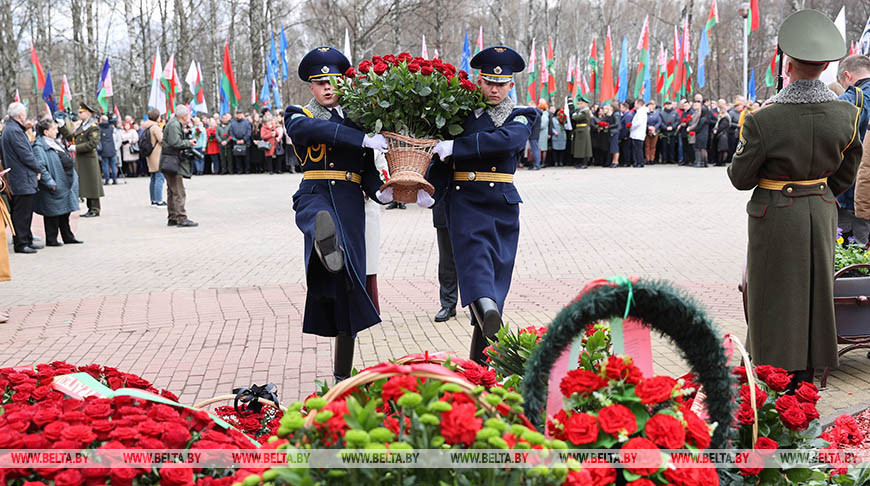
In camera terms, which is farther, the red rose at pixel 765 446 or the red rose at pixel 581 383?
the red rose at pixel 765 446

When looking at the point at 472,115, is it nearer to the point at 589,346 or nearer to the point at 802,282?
the point at 802,282

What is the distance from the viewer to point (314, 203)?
4445 millimetres

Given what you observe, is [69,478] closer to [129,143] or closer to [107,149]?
[107,149]

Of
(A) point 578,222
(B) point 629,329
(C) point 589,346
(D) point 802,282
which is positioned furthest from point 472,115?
(A) point 578,222

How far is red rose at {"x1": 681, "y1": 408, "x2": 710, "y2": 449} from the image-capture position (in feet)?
6.05

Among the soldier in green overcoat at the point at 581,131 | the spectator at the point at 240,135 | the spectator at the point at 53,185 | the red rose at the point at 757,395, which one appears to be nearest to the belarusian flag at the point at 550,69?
the soldier in green overcoat at the point at 581,131

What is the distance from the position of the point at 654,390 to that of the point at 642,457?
0.59 feet

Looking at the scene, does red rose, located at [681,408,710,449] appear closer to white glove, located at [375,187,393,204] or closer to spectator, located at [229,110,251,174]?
white glove, located at [375,187,393,204]

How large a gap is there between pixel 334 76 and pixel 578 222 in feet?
28.2

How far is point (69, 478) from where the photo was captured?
1.79 meters

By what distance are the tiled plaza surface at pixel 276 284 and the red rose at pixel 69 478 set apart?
61.3 inches

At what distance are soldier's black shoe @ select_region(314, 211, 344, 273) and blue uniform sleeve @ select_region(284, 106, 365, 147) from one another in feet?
1.37

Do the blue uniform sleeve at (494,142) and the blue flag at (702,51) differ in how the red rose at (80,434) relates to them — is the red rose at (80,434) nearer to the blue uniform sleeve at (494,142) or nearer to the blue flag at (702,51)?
the blue uniform sleeve at (494,142)

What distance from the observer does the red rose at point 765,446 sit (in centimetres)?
217
